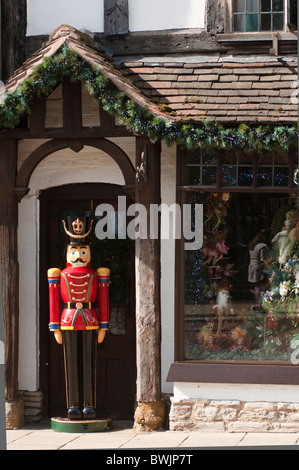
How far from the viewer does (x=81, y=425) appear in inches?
384

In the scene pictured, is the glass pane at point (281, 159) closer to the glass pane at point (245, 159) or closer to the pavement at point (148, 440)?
the glass pane at point (245, 159)

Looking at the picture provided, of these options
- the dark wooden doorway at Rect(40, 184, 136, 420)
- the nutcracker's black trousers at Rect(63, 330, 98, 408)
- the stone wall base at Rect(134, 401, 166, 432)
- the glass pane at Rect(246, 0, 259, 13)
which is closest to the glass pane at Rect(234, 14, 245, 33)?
the glass pane at Rect(246, 0, 259, 13)

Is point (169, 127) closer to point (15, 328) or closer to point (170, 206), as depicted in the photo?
point (170, 206)

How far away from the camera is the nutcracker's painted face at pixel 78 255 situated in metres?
9.86

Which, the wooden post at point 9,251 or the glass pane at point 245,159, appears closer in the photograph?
the glass pane at point 245,159

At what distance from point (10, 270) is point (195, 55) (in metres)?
3.25

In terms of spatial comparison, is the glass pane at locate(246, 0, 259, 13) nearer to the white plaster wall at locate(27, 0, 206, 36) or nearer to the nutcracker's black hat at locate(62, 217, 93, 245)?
the white plaster wall at locate(27, 0, 206, 36)

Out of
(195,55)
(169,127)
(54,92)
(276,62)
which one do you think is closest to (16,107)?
(54,92)

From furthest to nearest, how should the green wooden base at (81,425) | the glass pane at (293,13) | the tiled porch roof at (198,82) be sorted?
the glass pane at (293,13) < the green wooden base at (81,425) < the tiled porch roof at (198,82)

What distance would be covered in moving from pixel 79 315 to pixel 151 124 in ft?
7.24

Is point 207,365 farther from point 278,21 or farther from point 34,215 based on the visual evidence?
point 278,21

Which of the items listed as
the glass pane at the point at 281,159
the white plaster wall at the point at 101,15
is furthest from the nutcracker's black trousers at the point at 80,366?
the white plaster wall at the point at 101,15

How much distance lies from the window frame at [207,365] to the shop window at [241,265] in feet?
0.10

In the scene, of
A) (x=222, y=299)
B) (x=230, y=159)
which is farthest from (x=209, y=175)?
(x=222, y=299)
